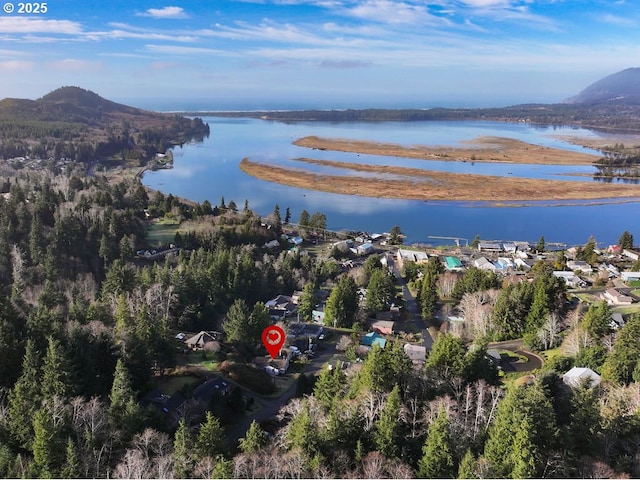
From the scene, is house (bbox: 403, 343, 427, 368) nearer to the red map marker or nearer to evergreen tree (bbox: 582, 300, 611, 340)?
the red map marker

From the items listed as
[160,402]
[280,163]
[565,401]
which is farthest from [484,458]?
[280,163]

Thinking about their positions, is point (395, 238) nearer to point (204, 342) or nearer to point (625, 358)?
point (204, 342)

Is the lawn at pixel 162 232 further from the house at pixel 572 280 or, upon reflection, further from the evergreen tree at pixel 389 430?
the evergreen tree at pixel 389 430

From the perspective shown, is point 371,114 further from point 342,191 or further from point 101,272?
point 101,272

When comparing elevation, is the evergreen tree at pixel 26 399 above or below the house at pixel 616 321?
above

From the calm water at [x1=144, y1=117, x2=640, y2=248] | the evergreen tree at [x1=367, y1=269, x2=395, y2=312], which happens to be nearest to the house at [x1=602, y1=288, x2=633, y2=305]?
the evergreen tree at [x1=367, y1=269, x2=395, y2=312]

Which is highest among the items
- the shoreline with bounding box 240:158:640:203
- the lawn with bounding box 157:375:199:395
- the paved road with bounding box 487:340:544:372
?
the shoreline with bounding box 240:158:640:203

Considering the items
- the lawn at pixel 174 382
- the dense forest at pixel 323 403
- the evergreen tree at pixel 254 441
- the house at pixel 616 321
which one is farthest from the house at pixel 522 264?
the evergreen tree at pixel 254 441
